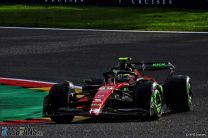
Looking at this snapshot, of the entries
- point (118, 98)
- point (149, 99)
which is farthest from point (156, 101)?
point (118, 98)

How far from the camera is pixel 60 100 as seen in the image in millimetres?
12656

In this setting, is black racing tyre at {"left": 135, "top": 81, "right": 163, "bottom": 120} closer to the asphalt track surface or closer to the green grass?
the asphalt track surface

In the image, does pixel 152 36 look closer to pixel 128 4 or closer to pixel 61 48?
pixel 61 48

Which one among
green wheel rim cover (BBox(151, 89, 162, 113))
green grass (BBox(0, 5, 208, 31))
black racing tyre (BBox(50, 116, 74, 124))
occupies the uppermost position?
green wheel rim cover (BBox(151, 89, 162, 113))

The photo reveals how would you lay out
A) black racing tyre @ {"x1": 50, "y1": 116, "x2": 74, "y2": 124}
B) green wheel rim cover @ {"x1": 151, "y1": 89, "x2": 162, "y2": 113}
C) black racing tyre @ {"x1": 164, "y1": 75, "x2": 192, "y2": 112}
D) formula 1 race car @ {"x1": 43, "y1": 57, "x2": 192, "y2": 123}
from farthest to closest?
→ black racing tyre @ {"x1": 164, "y1": 75, "x2": 192, "y2": 112} < black racing tyre @ {"x1": 50, "y1": 116, "x2": 74, "y2": 124} < green wheel rim cover @ {"x1": 151, "y1": 89, "x2": 162, "y2": 113} < formula 1 race car @ {"x1": 43, "y1": 57, "x2": 192, "y2": 123}

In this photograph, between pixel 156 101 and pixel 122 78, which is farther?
pixel 122 78

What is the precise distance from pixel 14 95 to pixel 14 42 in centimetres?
908

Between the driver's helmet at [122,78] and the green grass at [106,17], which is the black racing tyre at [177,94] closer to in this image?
the driver's helmet at [122,78]

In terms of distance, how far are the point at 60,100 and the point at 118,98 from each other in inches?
33.3

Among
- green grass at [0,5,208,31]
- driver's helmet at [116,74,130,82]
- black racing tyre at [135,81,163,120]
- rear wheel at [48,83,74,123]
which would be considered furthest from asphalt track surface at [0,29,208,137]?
green grass at [0,5,208,31]

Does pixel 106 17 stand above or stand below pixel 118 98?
below

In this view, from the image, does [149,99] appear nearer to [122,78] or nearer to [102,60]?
[122,78]

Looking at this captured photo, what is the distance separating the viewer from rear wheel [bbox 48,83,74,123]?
12617 mm

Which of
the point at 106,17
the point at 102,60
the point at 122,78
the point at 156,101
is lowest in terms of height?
the point at 106,17
